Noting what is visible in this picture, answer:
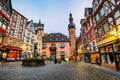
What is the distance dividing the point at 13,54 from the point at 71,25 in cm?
3297

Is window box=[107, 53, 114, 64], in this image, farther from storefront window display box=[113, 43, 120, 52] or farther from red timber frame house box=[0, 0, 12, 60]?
red timber frame house box=[0, 0, 12, 60]

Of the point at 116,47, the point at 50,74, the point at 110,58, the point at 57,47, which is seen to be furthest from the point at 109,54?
the point at 57,47

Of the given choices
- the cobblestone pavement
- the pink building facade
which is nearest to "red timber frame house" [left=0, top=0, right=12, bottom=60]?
the cobblestone pavement

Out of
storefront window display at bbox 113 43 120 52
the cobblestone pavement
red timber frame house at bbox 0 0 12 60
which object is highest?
red timber frame house at bbox 0 0 12 60

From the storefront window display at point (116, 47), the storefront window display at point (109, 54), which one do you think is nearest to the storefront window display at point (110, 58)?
the storefront window display at point (109, 54)

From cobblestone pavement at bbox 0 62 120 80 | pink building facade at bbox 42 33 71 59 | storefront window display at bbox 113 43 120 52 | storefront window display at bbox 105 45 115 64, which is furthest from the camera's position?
pink building facade at bbox 42 33 71 59

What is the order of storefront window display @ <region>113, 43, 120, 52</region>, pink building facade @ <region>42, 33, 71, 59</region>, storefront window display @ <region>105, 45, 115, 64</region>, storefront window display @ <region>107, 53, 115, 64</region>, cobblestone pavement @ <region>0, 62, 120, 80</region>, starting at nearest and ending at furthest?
cobblestone pavement @ <region>0, 62, 120, 80</region>
storefront window display @ <region>113, 43, 120, 52</region>
storefront window display @ <region>107, 53, 115, 64</region>
storefront window display @ <region>105, 45, 115, 64</region>
pink building facade @ <region>42, 33, 71, 59</region>

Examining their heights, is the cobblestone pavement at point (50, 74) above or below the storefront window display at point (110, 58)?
below

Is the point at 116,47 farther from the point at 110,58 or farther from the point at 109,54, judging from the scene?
the point at 110,58

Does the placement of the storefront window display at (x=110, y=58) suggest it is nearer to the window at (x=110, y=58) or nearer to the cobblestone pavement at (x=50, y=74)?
the window at (x=110, y=58)

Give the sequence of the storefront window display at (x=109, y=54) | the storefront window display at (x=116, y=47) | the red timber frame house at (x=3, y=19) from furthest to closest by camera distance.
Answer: the red timber frame house at (x=3, y=19)
the storefront window display at (x=109, y=54)
the storefront window display at (x=116, y=47)

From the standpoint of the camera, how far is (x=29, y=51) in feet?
112

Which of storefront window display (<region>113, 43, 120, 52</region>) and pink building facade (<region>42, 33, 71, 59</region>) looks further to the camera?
pink building facade (<region>42, 33, 71, 59</region>)

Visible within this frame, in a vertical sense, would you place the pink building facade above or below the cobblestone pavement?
above
